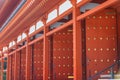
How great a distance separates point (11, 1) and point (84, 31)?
3.75 m

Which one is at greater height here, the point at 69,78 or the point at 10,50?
the point at 10,50

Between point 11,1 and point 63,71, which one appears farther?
point 63,71

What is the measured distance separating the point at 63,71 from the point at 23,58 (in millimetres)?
6977

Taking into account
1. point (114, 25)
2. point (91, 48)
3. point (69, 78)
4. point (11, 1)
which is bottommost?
point (69, 78)

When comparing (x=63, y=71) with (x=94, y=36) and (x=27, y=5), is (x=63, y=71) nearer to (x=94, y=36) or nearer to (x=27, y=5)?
(x=94, y=36)

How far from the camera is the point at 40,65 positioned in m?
19.8

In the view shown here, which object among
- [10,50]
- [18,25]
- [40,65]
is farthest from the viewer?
[10,50]

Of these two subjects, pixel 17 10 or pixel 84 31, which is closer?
pixel 84 31

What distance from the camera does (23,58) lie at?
23.2m

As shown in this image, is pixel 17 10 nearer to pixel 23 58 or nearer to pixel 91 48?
pixel 91 48

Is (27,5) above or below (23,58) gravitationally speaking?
above

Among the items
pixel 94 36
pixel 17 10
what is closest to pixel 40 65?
pixel 17 10

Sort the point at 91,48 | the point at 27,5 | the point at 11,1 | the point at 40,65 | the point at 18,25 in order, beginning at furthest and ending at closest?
1. the point at 40,65
2. the point at 18,25
3. the point at 11,1
4. the point at 91,48
5. the point at 27,5

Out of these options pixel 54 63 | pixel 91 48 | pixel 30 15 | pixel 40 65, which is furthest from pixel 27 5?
pixel 40 65
